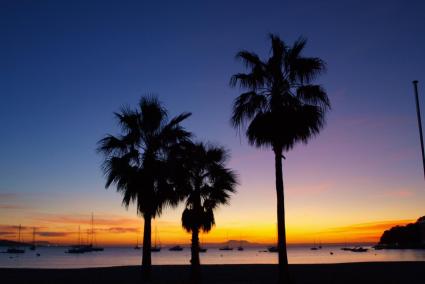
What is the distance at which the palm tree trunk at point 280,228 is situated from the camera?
2059 cm

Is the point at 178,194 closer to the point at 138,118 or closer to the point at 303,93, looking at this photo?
the point at 138,118

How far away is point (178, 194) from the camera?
86.3ft

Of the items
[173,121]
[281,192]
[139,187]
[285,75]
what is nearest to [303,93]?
A: [285,75]

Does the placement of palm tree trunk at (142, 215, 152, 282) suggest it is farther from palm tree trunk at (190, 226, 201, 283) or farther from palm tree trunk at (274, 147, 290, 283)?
palm tree trunk at (274, 147, 290, 283)

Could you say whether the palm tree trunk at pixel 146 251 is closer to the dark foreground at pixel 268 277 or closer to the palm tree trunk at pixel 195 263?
the dark foreground at pixel 268 277

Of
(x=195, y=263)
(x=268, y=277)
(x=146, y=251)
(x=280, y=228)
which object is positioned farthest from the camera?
(x=268, y=277)

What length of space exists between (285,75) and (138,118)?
899 cm

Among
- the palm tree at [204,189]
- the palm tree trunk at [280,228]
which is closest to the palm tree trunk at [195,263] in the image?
the palm tree at [204,189]

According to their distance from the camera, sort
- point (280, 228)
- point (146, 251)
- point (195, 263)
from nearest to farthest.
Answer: point (280, 228)
point (146, 251)
point (195, 263)

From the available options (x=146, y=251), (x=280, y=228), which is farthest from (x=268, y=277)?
(x=280, y=228)

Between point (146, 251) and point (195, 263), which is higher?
point (146, 251)

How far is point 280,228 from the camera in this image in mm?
20828

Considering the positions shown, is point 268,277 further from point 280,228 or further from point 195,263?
point 280,228

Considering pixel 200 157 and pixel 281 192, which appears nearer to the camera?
pixel 281 192
